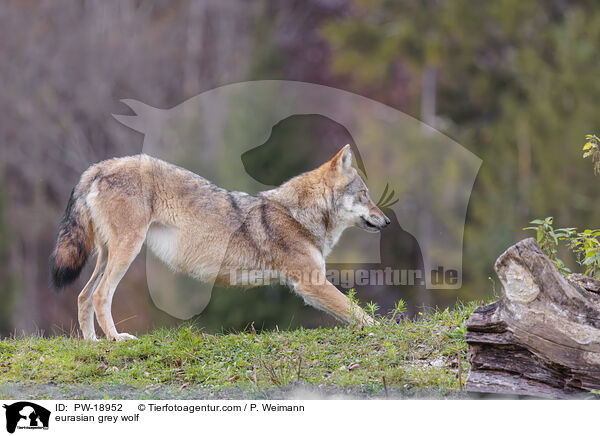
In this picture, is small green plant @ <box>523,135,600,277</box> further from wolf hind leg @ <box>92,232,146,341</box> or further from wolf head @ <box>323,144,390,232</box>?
wolf hind leg @ <box>92,232,146,341</box>

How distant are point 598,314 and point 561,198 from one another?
1336 centimetres

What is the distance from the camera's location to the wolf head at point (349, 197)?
8.25m

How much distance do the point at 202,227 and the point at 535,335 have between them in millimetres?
3959

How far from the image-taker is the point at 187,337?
673cm

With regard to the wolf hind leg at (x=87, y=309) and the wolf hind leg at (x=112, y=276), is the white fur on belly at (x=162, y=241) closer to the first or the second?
the wolf hind leg at (x=112, y=276)

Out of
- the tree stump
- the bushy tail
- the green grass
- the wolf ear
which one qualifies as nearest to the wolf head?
the wolf ear

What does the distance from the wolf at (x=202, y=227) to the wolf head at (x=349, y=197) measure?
0.01 meters

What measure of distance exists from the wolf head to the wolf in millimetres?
11

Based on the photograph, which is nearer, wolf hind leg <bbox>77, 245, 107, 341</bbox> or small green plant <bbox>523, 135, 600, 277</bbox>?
small green plant <bbox>523, 135, 600, 277</bbox>

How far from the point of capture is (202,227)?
25.4 ft

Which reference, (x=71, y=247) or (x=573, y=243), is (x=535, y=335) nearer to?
(x=573, y=243)

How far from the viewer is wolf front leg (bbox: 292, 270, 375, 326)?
7.44 meters

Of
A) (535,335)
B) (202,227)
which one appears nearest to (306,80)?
(202,227)

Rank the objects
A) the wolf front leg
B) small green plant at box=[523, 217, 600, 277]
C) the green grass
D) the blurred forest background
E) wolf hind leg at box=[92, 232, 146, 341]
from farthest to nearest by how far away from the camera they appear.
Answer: the blurred forest background, the wolf front leg, wolf hind leg at box=[92, 232, 146, 341], small green plant at box=[523, 217, 600, 277], the green grass
